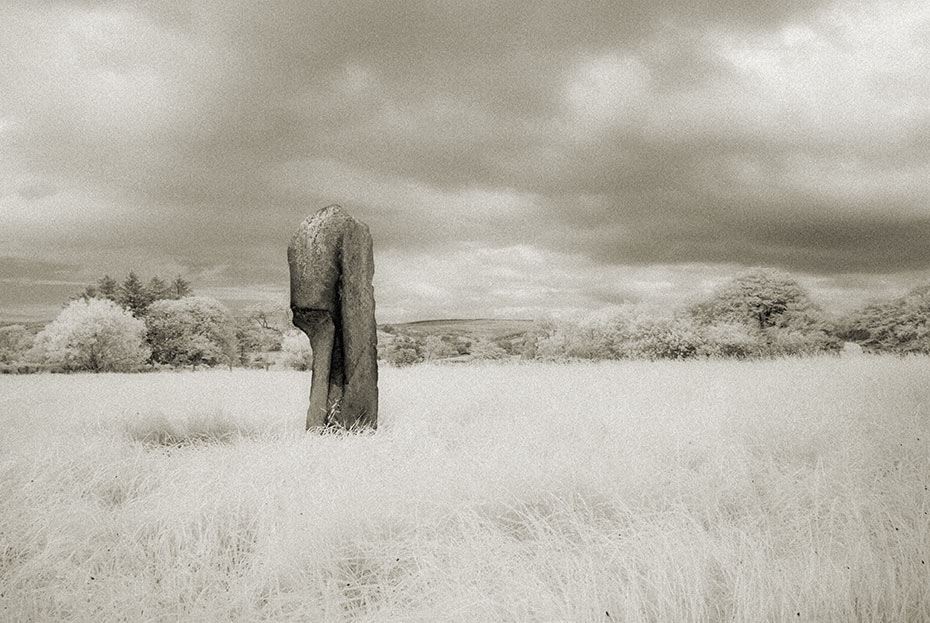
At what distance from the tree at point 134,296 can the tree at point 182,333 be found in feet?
2.03

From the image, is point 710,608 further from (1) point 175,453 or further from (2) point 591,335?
(2) point 591,335

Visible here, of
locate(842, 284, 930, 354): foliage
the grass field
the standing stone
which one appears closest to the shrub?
locate(842, 284, 930, 354): foliage

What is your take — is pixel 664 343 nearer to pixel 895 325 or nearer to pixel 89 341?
pixel 895 325

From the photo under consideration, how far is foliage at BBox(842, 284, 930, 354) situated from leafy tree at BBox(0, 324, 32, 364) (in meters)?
41.2

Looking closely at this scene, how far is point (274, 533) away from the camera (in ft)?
12.7

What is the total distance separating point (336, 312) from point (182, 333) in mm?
27358

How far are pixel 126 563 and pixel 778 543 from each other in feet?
13.7

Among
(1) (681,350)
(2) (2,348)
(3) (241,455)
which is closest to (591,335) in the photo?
(1) (681,350)

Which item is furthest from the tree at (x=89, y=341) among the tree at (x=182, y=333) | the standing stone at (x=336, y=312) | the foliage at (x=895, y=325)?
the foliage at (x=895, y=325)

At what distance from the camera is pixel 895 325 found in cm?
2923

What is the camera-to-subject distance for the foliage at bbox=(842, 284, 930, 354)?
91.4ft

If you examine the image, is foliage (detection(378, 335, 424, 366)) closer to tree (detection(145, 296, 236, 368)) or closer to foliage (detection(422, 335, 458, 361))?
foliage (detection(422, 335, 458, 361))

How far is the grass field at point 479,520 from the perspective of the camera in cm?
307

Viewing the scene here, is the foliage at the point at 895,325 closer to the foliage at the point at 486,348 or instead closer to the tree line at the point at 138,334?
the foliage at the point at 486,348
